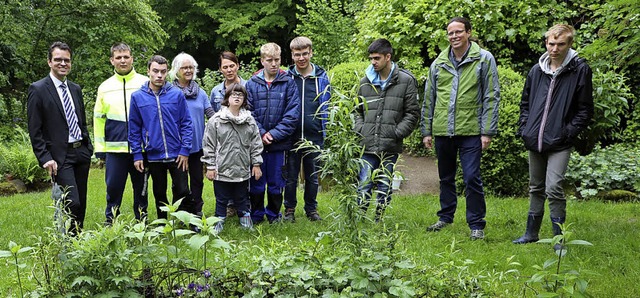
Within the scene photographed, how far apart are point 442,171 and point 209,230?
3.37 metres

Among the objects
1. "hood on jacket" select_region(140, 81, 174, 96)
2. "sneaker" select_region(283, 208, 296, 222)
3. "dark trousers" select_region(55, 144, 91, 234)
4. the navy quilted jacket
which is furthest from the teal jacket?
"dark trousers" select_region(55, 144, 91, 234)

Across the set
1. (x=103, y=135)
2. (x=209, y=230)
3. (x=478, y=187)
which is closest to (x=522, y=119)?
(x=478, y=187)

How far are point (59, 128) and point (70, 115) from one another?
0.16 metres

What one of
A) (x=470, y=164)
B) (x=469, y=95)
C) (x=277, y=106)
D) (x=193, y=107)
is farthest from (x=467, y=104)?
(x=193, y=107)

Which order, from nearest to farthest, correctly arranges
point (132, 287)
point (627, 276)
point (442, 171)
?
point (132, 287) → point (627, 276) → point (442, 171)

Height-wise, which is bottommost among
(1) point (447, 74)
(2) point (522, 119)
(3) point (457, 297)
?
(3) point (457, 297)

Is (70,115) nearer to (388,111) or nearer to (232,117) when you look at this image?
Answer: (232,117)

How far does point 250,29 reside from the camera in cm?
1858

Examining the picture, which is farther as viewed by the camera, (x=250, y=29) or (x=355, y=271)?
(x=250, y=29)

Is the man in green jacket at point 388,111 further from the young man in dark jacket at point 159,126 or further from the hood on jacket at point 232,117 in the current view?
the young man in dark jacket at point 159,126

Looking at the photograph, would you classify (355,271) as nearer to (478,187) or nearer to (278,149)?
(478,187)

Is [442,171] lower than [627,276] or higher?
higher

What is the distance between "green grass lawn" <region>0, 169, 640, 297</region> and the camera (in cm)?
393

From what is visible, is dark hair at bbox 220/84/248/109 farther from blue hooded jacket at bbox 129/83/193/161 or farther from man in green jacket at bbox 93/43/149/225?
man in green jacket at bbox 93/43/149/225
